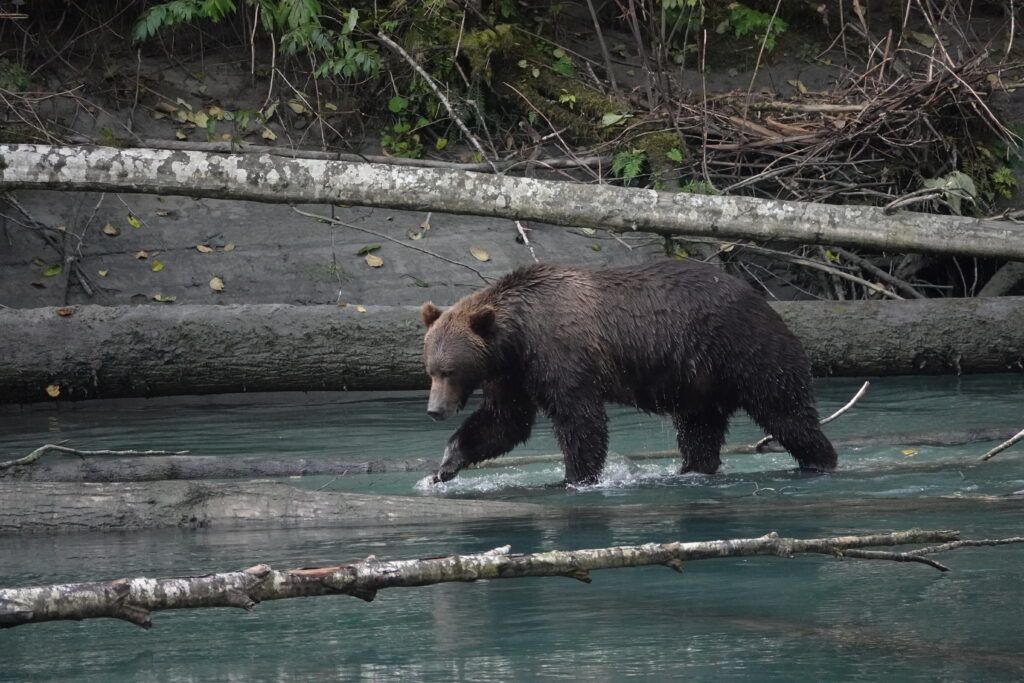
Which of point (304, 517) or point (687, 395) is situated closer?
A: point (304, 517)

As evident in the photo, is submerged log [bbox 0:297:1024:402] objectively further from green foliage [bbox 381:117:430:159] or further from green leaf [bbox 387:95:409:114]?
green leaf [bbox 387:95:409:114]

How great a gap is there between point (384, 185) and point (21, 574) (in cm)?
368

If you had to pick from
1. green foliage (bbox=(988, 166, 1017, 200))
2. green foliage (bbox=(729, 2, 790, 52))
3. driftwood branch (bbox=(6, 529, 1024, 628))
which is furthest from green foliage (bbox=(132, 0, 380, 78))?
driftwood branch (bbox=(6, 529, 1024, 628))

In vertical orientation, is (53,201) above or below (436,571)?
above

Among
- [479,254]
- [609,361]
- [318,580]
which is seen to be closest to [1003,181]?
[479,254]

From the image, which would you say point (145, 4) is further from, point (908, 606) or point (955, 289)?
point (908, 606)

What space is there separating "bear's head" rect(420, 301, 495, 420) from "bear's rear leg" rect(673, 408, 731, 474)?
1.43m

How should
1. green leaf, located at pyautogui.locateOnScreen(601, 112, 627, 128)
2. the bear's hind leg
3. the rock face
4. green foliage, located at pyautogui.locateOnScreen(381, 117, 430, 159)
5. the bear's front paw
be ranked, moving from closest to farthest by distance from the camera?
the bear's hind leg
the bear's front paw
the rock face
green leaf, located at pyautogui.locateOnScreen(601, 112, 627, 128)
green foliage, located at pyautogui.locateOnScreen(381, 117, 430, 159)

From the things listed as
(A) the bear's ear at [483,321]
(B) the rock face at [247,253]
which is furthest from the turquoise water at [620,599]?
(B) the rock face at [247,253]

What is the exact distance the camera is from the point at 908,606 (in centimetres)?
523

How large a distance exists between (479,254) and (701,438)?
5.64 meters

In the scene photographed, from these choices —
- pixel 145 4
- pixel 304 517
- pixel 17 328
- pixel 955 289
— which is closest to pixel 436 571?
pixel 304 517

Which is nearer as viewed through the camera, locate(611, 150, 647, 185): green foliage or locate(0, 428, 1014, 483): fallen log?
locate(0, 428, 1014, 483): fallen log

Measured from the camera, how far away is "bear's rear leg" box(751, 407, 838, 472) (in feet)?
28.4
